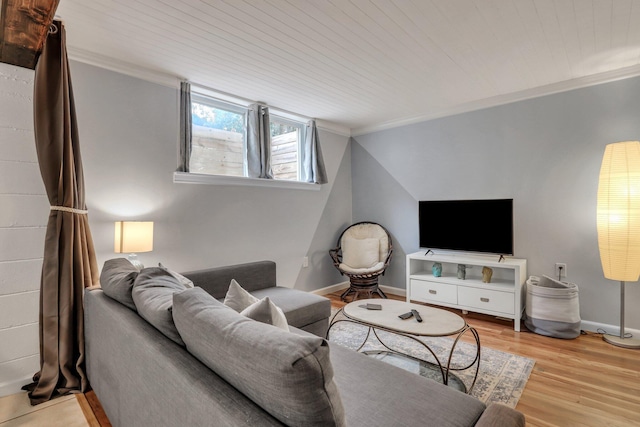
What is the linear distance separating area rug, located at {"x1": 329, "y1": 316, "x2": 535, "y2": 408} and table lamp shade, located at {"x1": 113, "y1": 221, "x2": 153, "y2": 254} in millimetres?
1781

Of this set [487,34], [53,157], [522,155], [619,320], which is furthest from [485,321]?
[53,157]

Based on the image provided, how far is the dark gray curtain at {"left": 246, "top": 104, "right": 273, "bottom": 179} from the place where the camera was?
3.54 meters

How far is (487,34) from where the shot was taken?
225cm

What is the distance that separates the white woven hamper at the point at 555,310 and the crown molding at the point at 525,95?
189cm

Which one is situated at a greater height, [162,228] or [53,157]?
[53,157]

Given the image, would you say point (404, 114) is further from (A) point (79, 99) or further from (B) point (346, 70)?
(A) point (79, 99)

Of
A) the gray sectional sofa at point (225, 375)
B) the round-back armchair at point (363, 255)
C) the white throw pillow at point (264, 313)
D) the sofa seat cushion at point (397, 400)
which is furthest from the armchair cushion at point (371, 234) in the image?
the white throw pillow at point (264, 313)

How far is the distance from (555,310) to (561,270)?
1.67ft

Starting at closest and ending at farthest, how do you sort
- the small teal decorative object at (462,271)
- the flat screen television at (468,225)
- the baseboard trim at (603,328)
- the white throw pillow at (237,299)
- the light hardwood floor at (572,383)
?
the white throw pillow at (237,299) → the light hardwood floor at (572,383) → the baseboard trim at (603,328) → the flat screen television at (468,225) → the small teal decorative object at (462,271)

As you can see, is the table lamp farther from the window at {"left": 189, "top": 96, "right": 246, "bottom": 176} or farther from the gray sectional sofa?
the window at {"left": 189, "top": 96, "right": 246, "bottom": 176}

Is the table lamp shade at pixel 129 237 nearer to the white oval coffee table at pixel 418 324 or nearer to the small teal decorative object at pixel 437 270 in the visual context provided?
the white oval coffee table at pixel 418 324

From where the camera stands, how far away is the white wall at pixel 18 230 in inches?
79.9

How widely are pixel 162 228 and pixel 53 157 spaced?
38.9 inches


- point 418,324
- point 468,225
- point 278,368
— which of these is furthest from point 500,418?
point 468,225
